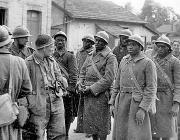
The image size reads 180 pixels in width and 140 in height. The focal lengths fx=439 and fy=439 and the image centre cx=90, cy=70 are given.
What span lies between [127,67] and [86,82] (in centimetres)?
160

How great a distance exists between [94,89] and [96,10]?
28170mm

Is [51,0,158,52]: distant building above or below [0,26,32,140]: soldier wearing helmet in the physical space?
above

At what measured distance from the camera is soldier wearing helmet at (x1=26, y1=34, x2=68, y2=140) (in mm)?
6906

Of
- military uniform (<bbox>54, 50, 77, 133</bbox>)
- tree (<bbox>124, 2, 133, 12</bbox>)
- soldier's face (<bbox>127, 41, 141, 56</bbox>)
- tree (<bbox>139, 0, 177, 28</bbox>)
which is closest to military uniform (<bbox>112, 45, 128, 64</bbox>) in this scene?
military uniform (<bbox>54, 50, 77, 133</bbox>)

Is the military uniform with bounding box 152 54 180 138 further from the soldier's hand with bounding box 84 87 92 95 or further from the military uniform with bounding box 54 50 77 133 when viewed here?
the military uniform with bounding box 54 50 77 133

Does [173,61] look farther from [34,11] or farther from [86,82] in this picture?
[34,11]

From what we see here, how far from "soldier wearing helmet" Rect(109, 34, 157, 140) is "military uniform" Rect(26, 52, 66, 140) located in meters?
1.01

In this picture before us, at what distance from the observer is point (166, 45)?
8.32m

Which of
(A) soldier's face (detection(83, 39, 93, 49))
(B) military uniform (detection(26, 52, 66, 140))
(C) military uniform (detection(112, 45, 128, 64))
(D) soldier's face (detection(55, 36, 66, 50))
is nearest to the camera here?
(B) military uniform (detection(26, 52, 66, 140))

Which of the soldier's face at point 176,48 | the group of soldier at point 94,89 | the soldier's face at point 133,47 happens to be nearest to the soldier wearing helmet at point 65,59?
the group of soldier at point 94,89

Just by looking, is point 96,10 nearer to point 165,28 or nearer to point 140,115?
point 140,115

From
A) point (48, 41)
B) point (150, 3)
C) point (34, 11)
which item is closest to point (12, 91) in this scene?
point (48, 41)

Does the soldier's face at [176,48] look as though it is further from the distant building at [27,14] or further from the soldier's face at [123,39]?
the distant building at [27,14]

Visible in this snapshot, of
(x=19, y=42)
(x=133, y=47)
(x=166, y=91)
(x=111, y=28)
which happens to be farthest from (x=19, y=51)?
(x=111, y=28)
